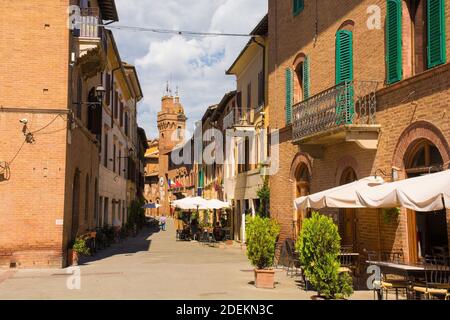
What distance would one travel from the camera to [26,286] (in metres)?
13.2

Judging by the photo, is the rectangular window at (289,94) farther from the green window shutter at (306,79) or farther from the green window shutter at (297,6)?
the green window shutter at (297,6)

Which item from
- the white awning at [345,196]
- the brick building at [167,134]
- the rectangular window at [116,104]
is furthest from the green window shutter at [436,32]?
Answer: the brick building at [167,134]

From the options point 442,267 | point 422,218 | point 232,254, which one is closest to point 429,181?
point 442,267

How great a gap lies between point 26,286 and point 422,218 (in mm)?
8836

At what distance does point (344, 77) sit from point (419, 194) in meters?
6.67

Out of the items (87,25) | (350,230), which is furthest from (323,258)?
(87,25)

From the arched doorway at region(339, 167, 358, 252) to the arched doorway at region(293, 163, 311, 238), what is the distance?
2.49m

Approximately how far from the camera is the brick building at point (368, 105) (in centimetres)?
1111

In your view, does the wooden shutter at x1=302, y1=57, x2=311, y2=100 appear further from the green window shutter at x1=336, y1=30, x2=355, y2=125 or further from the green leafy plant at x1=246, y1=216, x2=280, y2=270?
the green leafy plant at x1=246, y1=216, x2=280, y2=270

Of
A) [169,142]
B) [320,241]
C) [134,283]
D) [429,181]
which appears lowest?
[134,283]

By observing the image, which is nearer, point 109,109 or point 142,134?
point 109,109

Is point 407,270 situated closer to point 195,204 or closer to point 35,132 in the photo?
point 35,132

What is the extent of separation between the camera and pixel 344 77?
581 inches
